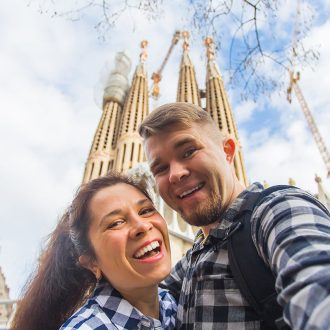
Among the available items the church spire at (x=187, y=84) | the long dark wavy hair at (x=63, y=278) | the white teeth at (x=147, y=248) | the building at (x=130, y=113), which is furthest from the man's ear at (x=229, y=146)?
the church spire at (x=187, y=84)

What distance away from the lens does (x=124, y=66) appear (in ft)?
107

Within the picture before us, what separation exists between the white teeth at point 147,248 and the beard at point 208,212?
223mm

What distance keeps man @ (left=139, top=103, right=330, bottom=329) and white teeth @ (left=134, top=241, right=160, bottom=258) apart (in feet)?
0.65

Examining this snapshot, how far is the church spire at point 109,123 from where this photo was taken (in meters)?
23.7

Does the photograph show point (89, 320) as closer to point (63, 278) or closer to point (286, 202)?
point (63, 278)

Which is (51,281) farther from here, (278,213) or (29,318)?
(278,213)

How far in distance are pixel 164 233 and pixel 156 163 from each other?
38 cm

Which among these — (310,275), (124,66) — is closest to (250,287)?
(310,275)

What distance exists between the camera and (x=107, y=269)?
4.76 ft

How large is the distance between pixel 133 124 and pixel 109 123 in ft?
11.0

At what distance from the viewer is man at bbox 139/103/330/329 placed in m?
0.67

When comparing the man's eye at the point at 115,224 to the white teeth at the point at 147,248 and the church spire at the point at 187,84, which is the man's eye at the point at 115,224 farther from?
the church spire at the point at 187,84

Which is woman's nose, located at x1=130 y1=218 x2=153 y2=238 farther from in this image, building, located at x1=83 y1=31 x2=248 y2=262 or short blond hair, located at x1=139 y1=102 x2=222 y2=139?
building, located at x1=83 y1=31 x2=248 y2=262

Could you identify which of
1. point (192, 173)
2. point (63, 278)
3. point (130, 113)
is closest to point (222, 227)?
point (192, 173)
